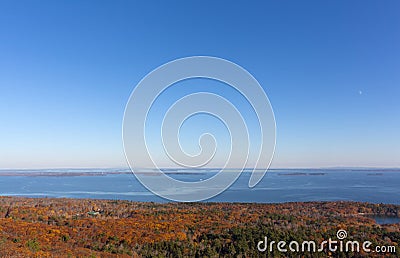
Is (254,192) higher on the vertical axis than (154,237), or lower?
lower

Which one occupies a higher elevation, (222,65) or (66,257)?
(222,65)

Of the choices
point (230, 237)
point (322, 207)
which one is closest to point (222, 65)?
point (230, 237)

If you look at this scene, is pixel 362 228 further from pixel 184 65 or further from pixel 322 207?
pixel 184 65

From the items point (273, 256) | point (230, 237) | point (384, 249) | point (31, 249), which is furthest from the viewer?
point (230, 237)

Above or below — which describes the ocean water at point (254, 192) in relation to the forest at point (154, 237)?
below

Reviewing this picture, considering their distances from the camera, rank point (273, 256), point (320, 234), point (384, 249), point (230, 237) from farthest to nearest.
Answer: point (320, 234) < point (230, 237) < point (384, 249) < point (273, 256)

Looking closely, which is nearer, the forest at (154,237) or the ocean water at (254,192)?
the forest at (154,237)

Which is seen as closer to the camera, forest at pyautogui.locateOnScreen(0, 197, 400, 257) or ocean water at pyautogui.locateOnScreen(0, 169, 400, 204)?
forest at pyautogui.locateOnScreen(0, 197, 400, 257)

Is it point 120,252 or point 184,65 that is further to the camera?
point 120,252

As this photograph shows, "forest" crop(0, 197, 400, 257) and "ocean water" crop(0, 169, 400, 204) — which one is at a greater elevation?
"forest" crop(0, 197, 400, 257)

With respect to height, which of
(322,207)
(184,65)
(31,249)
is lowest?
(322,207)

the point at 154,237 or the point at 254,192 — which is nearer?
the point at 154,237
